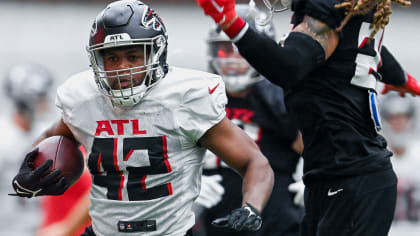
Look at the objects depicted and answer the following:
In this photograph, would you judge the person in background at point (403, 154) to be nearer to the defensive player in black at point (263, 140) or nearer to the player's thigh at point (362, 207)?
the defensive player in black at point (263, 140)

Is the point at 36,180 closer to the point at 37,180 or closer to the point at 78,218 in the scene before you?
the point at 37,180

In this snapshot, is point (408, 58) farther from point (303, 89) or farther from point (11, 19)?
point (303, 89)

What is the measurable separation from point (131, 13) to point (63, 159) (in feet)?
1.85

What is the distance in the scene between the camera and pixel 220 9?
2414 mm

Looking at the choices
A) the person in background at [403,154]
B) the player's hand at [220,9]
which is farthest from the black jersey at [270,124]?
the person in background at [403,154]

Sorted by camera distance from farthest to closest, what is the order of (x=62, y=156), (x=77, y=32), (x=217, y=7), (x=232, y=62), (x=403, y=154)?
(x=77, y=32) < (x=403, y=154) < (x=232, y=62) < (x=62, y=156) < (x=217, y=7)

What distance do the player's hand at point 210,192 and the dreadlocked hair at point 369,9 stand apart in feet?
5.52

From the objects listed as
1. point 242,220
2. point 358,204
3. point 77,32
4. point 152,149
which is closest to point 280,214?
point 358,204

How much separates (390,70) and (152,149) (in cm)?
99

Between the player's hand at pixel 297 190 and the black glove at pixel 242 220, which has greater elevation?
the black glove at pixel 242 220

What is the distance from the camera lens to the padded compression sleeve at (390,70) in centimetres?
302

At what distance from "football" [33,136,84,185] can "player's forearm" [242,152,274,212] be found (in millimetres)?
620

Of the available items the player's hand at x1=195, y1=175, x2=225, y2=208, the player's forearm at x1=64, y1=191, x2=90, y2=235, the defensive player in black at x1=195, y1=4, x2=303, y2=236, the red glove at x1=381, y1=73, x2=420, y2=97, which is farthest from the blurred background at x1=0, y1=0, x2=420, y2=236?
the red glove at x1=381, y1=73, x2=420, y2=97

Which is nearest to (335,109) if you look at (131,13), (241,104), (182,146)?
(182,146)
